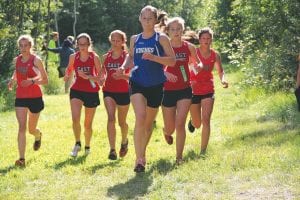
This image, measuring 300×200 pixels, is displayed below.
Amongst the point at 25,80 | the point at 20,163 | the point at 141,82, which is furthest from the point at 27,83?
the point at 141,82

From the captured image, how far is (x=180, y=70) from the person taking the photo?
8000 mm

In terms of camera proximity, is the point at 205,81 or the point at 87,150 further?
the point at 87,150

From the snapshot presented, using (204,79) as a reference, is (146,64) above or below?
above

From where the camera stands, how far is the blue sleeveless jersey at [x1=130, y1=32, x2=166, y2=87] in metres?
7.29

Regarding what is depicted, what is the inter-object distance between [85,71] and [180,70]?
1.69 m

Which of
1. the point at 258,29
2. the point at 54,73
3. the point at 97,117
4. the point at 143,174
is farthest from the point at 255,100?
the point at 54,73

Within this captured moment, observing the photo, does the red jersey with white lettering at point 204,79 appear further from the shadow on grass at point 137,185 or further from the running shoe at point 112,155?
the running shoe at point 112,155

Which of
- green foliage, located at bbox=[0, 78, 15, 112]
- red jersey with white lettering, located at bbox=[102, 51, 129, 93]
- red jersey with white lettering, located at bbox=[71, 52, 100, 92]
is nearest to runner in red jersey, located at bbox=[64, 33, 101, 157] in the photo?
red jersey with white lettering, located at bbox=[71, 52, 100, 92]

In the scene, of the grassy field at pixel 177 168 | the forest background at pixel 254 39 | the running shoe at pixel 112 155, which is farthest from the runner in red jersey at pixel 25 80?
A: the forest background at pixel 254 39

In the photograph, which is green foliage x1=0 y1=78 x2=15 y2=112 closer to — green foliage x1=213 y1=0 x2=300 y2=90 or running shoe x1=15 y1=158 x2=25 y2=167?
green foliage x1=213 y1=0 x2=300 y2=90

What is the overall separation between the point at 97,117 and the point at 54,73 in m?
8.31

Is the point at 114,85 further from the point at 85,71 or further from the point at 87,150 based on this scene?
the point at 87,150

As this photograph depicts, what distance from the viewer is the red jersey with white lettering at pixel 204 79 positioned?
8.64m

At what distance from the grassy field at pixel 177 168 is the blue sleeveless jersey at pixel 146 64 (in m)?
1.23
